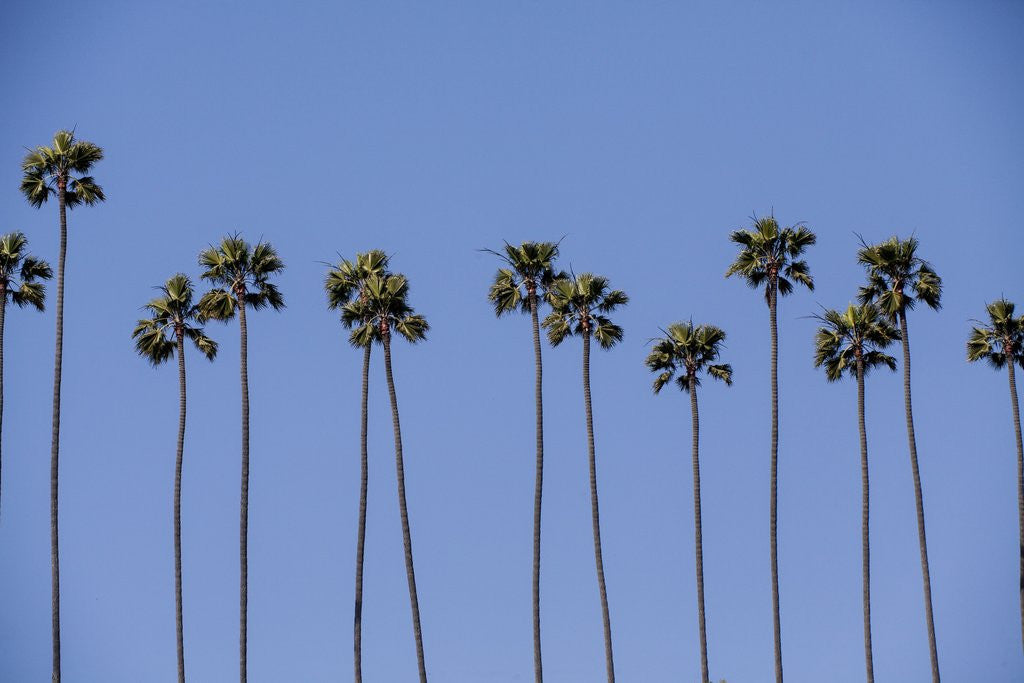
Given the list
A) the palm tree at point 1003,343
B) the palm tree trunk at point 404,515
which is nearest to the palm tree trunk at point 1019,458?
the palm tree at point 1003,343

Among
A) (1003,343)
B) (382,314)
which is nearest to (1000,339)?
(1003,343)

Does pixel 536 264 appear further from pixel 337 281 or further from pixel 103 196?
pixel 103 196

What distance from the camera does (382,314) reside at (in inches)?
3108

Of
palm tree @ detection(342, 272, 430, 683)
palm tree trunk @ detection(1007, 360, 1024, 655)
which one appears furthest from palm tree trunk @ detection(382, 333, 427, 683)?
palm tree trunk @ detection(1007, 360, 1024, 655)

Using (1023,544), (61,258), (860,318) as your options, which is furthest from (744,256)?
(61,258)

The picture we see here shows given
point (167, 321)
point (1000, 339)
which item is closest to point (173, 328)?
point (167, 321)

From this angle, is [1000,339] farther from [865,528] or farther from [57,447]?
[57,447]

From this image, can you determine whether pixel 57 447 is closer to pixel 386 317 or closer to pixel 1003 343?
pixel 386 317

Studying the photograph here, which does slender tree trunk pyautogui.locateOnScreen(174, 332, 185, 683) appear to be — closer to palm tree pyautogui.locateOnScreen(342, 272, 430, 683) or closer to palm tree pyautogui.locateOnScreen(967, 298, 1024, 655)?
palm tree pyautogui.locateOnScreen(342, 272, 430, 683)

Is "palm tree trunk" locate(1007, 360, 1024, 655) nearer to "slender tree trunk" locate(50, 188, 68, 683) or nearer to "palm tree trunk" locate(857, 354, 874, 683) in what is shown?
"palm tree trunk" locate(857, 354, 874, 683)

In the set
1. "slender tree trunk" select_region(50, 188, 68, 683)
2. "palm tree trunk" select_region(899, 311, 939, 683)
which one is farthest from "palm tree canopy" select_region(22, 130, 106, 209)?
"palm tree trunk" select_region(899, 311, 939, 683)

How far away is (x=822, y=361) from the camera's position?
82.5 meters

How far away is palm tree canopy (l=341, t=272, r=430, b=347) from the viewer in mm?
78812

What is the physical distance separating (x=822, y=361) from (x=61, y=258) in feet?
116
